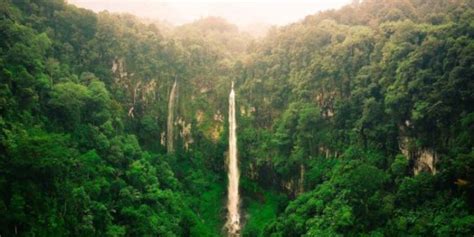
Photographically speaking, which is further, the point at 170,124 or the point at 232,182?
the point at 170,124

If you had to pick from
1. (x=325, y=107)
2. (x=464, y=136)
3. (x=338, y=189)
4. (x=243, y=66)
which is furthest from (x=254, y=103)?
(x=464, y=136)

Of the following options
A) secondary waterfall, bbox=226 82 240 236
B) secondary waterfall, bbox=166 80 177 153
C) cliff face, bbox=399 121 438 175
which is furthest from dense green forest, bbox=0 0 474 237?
secondary waterfall, bbox=226 82 240 236

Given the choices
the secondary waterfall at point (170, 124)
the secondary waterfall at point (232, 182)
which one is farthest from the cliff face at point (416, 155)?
the secondary waterfall at point (170, 124)

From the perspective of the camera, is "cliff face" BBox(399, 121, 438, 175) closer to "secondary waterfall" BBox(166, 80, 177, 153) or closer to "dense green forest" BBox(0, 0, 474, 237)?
"dense green forest" BBox(0, 0, 474, 237)

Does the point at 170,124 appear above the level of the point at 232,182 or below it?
above

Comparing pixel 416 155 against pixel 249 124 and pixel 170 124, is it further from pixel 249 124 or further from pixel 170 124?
pixel 170 124

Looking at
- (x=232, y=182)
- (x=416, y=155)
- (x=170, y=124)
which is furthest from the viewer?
(x=170, y=124)

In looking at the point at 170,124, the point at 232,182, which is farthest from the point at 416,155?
the point at 170,124
